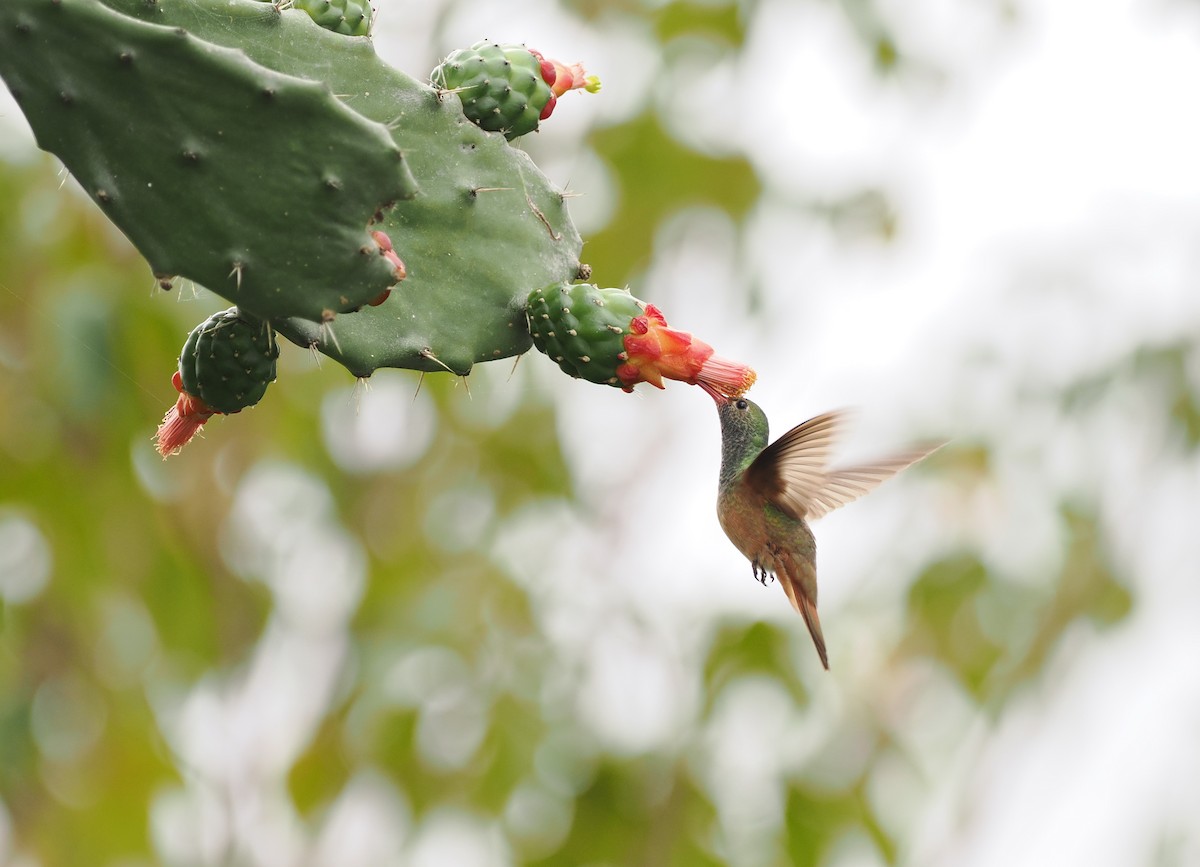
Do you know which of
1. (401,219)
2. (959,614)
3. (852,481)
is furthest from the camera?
(959,614)

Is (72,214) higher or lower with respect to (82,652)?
higher

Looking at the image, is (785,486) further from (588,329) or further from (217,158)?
(217,158)

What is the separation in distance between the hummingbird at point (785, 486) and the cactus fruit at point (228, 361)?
602mm

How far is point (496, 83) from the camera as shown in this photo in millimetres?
1812

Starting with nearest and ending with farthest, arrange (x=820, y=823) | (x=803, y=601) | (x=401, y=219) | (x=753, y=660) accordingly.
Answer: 1. (x=401, y=219)
2. (x=803, y=601)
3. (x=820, y=823)
4. (x=753, y=660)

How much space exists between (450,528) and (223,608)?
0.90m

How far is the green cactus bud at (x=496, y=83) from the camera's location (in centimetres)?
181

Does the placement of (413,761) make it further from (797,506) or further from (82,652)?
(797,506)

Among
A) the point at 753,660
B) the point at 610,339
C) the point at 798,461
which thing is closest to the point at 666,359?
the point at 610,339

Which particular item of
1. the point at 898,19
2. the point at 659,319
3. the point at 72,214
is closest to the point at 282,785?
the point at 72,214

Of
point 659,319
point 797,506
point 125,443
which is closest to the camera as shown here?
point 659,319

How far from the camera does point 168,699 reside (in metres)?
4.26

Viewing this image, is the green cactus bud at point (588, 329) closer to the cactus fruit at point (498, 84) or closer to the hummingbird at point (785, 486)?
the hummingbird at point (785, 486)

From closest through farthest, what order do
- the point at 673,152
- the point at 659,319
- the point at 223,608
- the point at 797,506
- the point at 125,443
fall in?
the point at 659,319 → the point at 797,506 → the point at 125,443 → the point at 223,608 → the point at 673,152
